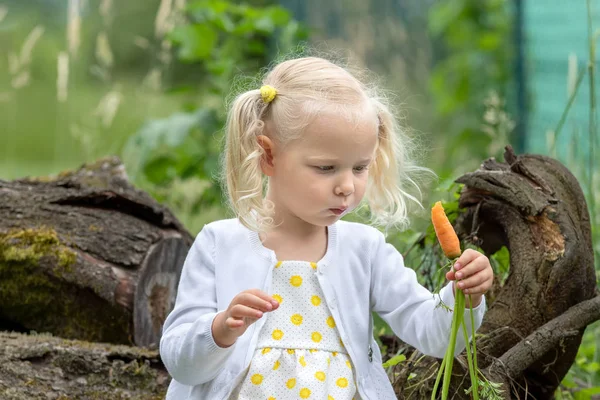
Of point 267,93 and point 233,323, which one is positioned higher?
point 267,93

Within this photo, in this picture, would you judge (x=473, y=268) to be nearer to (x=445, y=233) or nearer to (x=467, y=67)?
(x=445, y=233)

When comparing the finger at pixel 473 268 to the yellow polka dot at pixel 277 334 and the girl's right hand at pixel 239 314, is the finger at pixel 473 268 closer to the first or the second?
the girl's right hand at pixel 239 314

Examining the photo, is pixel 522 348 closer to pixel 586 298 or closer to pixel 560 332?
pixel 560 332

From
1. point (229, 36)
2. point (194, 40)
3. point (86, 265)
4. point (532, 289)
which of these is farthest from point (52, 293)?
point (229, 36)

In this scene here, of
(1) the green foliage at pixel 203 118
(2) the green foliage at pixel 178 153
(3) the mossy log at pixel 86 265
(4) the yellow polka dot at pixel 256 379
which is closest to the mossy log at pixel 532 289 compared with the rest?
(4) the yellow polka dot at pixel 256 379

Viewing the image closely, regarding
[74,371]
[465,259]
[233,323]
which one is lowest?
[74,371]

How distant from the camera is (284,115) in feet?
7.34

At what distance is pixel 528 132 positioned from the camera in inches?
230

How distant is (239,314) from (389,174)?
2.20 ft

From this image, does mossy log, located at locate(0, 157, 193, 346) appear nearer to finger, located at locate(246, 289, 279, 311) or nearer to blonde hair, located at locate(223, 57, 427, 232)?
blonde hair, located at locate(223, 57, 427, 232)

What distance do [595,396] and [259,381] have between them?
1.46 m

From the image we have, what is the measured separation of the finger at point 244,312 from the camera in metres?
1.96

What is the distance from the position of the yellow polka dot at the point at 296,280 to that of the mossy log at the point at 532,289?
→ 0.43 metres

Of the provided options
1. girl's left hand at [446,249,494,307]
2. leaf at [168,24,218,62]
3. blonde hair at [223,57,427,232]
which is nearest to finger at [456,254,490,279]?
girl's left hand at [446,249,494,307]
